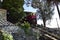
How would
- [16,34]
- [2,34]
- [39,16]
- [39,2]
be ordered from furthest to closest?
[39,16]
[39,2]
[16,34]
[2,34]

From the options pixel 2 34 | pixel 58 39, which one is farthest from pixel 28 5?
pixel 2 34

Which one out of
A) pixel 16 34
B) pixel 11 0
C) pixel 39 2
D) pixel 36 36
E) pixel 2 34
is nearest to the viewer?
pixel 2 34

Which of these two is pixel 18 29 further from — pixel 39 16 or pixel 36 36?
pixel 39 16

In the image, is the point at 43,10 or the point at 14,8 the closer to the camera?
the point at 14,8

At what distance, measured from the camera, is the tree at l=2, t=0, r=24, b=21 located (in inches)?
661

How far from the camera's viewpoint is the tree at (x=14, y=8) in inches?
661

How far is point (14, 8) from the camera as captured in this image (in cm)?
1695

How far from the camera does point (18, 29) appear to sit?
8.89 m

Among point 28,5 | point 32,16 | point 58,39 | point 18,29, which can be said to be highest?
point 28,5

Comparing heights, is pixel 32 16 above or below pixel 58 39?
above

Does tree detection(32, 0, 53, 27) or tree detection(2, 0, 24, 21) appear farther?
tree detection(32, 0, 53, 27)

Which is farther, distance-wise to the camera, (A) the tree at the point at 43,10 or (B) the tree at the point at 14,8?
(A) the tree at the point at 43,10

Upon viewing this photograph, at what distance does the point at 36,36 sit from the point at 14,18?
27.1ft

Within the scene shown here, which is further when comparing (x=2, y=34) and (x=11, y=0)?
(x=11, y=0)
